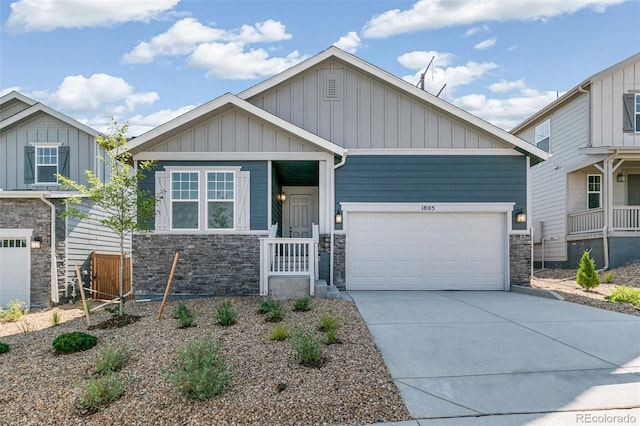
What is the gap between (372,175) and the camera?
34.5ft

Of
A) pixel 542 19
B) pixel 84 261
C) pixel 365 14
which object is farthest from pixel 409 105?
pixel 84 261

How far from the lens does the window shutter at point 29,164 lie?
13766 mm

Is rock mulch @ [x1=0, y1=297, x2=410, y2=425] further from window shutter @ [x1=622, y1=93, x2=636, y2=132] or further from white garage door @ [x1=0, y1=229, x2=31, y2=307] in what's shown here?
window shutter @ [x1=622, y1=93, x2=636, y2=132]

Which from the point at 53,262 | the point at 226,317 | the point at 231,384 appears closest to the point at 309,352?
the point at 231,384

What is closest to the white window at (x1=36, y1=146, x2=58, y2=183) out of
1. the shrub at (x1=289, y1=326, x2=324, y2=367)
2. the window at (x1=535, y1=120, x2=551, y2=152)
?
the shrub at (x1=289, y1=326, x2=324, y2=367)

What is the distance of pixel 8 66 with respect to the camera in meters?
11.5

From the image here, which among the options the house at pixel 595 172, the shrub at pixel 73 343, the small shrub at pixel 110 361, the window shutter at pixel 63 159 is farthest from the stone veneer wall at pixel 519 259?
the window shutter at pixel 63 159

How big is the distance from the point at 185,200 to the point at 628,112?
14.6 m

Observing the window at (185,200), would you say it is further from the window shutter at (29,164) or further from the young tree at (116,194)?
the window shutter at (29,164)

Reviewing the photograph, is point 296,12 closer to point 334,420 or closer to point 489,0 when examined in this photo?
point 489,0

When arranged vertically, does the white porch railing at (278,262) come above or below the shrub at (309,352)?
above

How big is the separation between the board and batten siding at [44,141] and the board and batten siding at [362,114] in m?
7.00

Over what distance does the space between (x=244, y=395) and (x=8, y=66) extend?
12275 millimetres

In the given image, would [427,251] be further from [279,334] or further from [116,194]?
[116,194]
